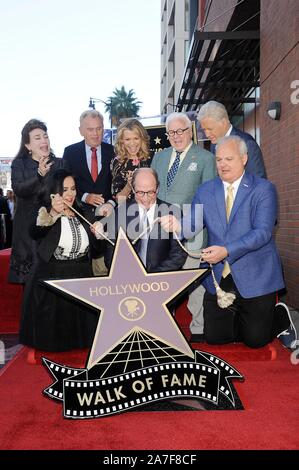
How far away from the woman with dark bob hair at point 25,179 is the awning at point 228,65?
5.41 metres

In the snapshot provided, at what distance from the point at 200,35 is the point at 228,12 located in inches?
60.8

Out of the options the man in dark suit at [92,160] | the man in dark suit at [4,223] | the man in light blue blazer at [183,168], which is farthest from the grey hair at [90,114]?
the man in dark suit at [4,223]

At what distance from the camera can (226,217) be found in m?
3.91

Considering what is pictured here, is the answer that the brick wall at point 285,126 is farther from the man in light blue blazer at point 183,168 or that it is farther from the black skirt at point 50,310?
the black skirt at point 50,310

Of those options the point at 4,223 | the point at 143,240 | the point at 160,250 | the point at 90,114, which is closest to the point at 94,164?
the point at 90,114

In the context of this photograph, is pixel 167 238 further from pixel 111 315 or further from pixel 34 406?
pixel 34 406

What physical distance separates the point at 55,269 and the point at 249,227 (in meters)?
1.60

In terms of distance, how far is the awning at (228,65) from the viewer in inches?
347

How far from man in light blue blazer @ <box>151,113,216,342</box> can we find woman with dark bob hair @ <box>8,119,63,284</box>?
1028mm

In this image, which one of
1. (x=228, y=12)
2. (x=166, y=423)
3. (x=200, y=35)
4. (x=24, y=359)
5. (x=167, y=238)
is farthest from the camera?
(x=228, y=12)

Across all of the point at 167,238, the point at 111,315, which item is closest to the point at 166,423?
the point at 111,315

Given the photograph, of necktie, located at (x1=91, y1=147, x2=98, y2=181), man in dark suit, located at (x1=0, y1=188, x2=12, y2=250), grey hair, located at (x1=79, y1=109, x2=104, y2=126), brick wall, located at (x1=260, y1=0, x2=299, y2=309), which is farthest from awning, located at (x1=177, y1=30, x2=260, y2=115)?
man in dark suit, located at (x1=0, y1=188, x2=12, y2=250)

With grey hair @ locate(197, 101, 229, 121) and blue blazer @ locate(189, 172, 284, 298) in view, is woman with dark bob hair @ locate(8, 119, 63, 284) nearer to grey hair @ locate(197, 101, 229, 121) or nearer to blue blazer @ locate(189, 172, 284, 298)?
grey hair @ locate(197, 101, 229, 121)
